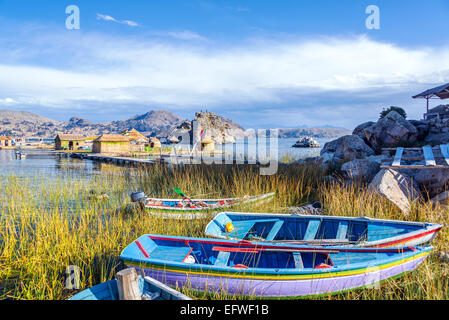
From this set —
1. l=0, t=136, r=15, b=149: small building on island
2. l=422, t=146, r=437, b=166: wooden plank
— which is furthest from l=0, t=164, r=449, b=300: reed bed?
l=0, t=136, r=15, b=149: small building on island

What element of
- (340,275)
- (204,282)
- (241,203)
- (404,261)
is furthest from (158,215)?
(404,261)

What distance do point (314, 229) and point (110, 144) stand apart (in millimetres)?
34603

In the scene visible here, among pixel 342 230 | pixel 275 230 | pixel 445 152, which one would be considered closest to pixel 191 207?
pixel 275 230

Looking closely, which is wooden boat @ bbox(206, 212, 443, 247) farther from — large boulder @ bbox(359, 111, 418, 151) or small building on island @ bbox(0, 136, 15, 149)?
small building on island @ bbox(0, 136, 15, 149)

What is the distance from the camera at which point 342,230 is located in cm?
508

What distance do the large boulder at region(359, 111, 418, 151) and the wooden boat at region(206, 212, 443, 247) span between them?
829cm

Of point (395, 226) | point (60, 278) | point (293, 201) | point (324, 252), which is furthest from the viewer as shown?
point (293, 201)

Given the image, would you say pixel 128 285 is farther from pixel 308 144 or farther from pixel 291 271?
pixel 308 144

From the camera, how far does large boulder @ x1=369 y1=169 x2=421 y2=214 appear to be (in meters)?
6.12

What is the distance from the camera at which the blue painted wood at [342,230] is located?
16.3 feet

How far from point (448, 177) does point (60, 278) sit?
788 cm

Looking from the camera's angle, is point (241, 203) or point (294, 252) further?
point (241, 203)

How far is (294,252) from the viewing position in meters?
4.24

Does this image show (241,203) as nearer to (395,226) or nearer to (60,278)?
(395,226)
